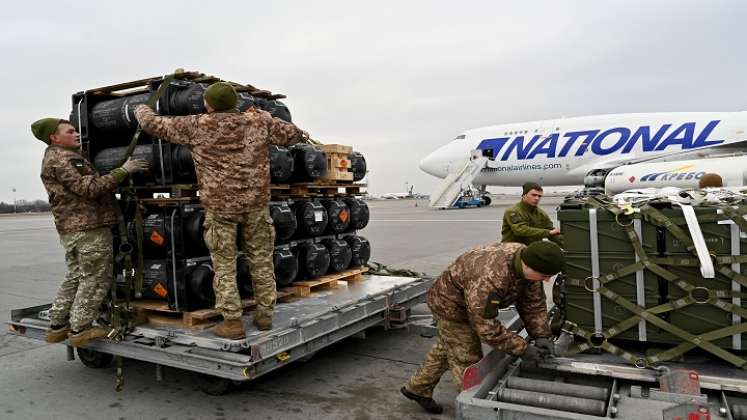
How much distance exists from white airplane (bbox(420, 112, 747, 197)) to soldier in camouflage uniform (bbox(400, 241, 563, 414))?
50.7 feet

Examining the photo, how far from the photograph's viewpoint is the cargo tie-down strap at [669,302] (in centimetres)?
306

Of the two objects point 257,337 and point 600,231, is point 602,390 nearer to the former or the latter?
point 600,231

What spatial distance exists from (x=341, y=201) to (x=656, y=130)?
804 inches

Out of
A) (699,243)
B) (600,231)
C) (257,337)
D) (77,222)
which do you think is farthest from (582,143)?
(77,222)

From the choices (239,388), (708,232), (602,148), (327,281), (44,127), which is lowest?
(239,388)

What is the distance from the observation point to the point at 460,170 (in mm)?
28312

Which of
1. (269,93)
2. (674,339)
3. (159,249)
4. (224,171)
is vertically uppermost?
(269,93)

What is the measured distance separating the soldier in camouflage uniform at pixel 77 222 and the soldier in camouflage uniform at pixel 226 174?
0.71m

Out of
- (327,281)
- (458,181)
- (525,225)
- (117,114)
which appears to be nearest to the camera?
(117,114)

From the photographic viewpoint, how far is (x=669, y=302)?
10.6ft

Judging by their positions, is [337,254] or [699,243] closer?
[699,243]

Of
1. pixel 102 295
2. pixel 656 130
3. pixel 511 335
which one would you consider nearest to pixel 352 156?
pixel 102 295

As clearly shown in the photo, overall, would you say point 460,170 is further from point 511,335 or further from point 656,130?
point 511,335

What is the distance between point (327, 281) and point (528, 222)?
2.20 metres
